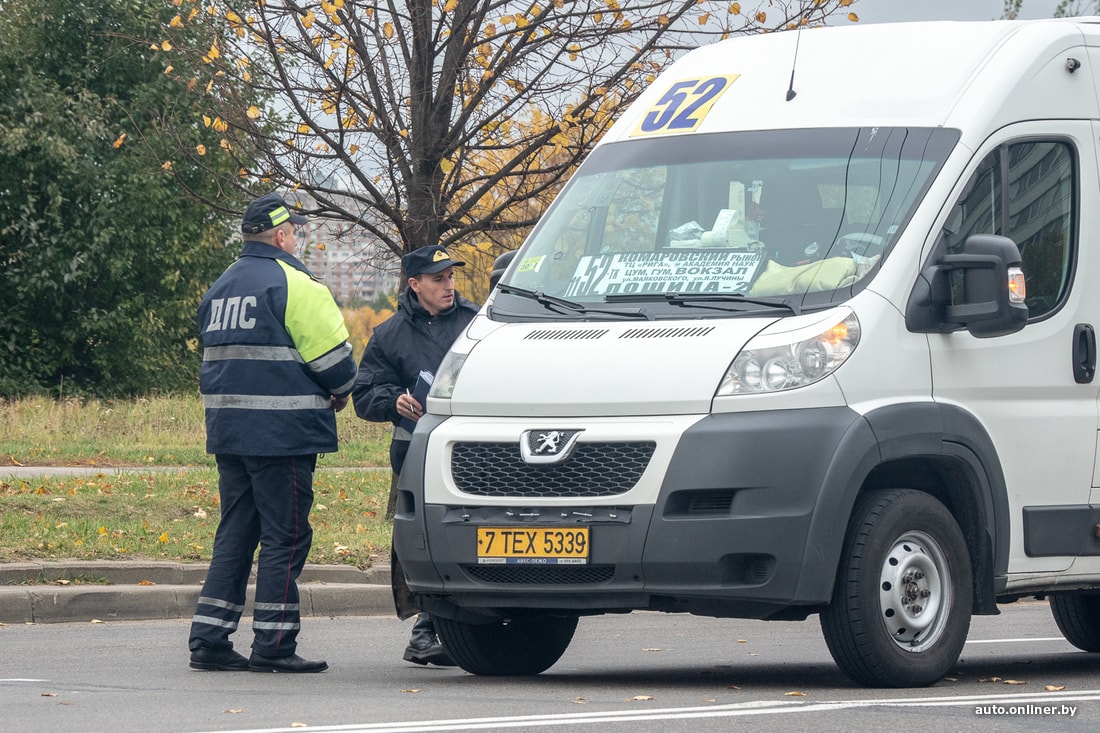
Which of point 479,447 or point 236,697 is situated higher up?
point 479,447

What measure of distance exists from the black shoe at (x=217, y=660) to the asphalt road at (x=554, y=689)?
9cm

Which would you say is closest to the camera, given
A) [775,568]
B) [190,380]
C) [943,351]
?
[775,568]

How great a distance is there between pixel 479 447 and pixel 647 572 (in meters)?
0.83

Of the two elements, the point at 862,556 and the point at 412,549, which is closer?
the point at 862,556

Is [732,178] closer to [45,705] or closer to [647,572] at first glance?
[647,572]

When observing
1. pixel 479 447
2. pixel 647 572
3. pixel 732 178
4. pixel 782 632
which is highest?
pixel 732 178

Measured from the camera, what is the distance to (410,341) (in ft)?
28.6

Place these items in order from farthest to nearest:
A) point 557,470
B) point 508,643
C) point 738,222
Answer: point 508,643, point 738,222, point 557,470

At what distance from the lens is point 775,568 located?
6.63 m

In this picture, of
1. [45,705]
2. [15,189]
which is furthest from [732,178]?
[15,189]

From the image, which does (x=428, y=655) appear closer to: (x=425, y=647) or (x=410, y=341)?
(x=425, y=647)

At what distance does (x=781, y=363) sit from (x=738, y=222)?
0.91 meters

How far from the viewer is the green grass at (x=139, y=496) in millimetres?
11664

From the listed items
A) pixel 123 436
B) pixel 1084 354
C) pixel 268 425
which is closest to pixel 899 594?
A: pixel 1084 354
